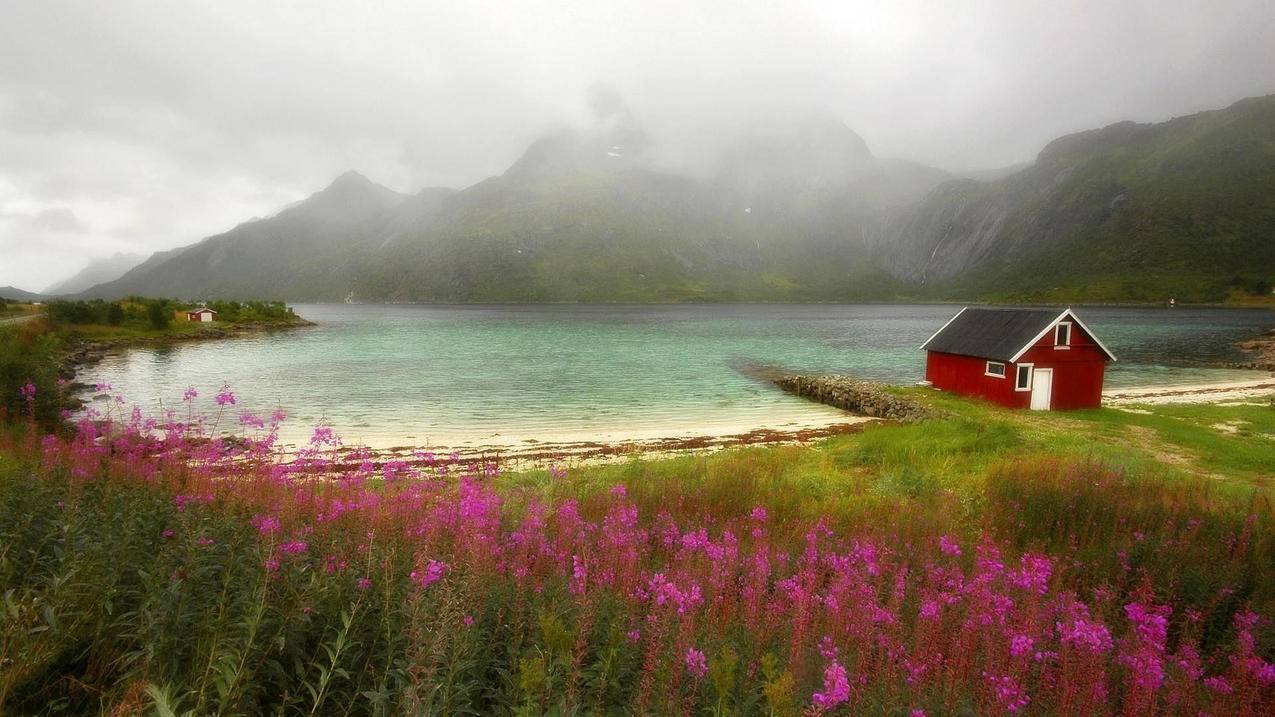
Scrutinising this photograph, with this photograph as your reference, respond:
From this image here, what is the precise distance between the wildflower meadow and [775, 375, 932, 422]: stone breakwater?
2556 centimetres

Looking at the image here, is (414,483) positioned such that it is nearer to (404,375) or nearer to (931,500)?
(931,500)

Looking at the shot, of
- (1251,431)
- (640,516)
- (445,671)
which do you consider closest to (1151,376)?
(1251,431)

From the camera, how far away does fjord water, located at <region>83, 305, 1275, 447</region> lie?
33.3 meters

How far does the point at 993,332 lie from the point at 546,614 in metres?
39.9

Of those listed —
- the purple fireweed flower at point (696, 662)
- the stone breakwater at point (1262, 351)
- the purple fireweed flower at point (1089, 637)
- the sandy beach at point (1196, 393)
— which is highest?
the purple fireweed flower at point (696, 662)

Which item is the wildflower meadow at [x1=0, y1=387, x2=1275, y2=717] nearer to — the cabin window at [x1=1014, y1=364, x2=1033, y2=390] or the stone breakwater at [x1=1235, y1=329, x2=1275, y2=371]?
the cabin window at [x1=1014, y1=364, x2=1033, y2=390]

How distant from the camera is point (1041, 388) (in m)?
33.9

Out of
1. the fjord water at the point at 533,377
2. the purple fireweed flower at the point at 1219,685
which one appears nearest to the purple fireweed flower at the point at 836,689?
the purple fireweed flower at the point at 1219,685

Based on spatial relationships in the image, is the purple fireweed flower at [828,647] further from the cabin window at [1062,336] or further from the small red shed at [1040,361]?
the cabin window at [1062,336]

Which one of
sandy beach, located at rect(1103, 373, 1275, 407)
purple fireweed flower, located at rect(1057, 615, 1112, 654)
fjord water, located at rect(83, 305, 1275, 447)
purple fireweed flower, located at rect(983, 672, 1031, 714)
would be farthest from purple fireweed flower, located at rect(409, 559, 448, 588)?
sandy beach, located at rect(1103, 373, 1275, 407)

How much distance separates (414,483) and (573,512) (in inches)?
158

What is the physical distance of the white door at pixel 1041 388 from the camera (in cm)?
3372

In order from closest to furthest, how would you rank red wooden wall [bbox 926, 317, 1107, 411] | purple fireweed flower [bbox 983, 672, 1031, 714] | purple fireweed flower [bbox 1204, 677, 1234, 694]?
purple fireweed flower [bbox 983, 672, 1031, 714]
purple fireweed flower [bbox 1204, 677, 1234, 694]
red wooden wall [bbox 926, 317, 1107, 411]

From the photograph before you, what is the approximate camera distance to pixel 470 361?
223 ft
